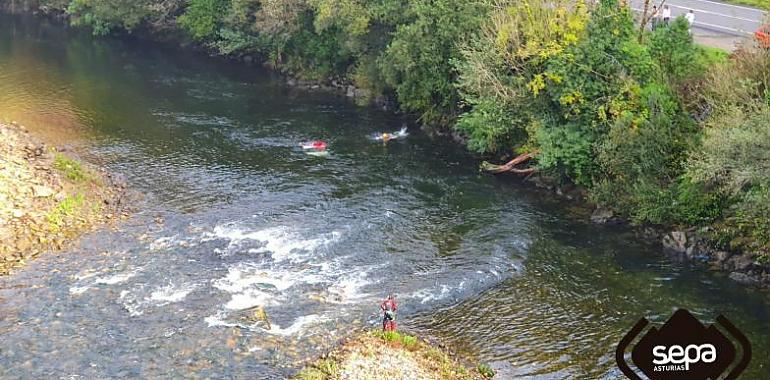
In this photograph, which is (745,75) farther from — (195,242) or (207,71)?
(207,71)

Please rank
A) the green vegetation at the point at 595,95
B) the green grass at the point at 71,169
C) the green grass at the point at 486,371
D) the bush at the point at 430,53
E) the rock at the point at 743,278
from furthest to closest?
the bush at the point at 430,53 < the green grass at the point at 71,169 < the green vegetation at the point at 595,95 < the rock at the point at 743,278 < the green grass at the point at 486,371

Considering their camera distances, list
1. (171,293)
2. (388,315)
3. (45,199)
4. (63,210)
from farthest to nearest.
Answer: (45,199) < (63,210) < (171,293) < (388,315)

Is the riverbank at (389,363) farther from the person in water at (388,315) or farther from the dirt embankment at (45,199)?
the dirt embankment at (45,199)

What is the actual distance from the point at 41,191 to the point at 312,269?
58.8ft

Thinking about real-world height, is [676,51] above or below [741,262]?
above

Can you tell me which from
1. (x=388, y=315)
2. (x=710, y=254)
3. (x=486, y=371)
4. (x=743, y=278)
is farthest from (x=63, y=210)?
(x=743, y=278)

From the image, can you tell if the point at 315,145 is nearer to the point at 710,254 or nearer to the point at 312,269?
the point at 312,269

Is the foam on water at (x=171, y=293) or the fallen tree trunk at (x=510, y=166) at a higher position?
the fallen tree trunk at (x=510, y=166)

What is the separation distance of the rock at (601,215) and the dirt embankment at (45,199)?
27716 millimetres

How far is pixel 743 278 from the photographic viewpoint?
3841 centimetres

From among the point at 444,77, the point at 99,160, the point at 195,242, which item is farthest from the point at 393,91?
the point at 195,242

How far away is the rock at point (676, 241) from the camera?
41500mm

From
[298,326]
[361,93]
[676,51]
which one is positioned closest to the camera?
[298,326]

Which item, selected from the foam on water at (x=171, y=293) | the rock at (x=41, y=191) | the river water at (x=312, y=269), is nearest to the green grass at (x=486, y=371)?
the river water at (x=312, y=269)
